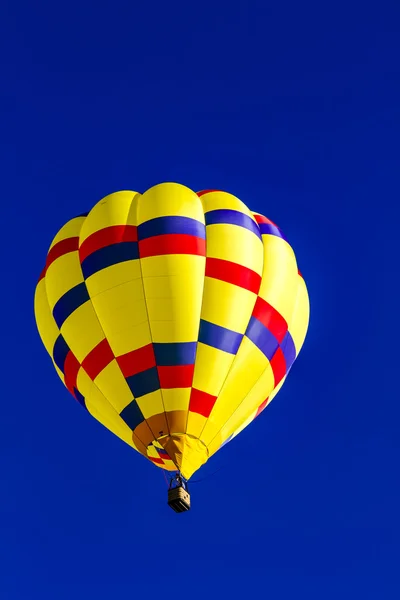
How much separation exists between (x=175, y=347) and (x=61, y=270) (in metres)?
2.37

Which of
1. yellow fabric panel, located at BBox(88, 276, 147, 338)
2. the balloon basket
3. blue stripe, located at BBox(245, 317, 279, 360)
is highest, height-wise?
blue stripe, located at BBox(245, 317, 279, 360)

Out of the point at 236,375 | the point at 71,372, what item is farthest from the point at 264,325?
the point at 71,372

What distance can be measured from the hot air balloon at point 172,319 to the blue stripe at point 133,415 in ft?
0.04

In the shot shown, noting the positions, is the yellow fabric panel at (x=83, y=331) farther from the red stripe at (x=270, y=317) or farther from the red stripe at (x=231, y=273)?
the red stripe at (x=270, y=317)

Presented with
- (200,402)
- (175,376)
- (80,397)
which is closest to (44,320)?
(80,397)

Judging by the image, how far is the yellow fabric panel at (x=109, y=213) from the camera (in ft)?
48.8

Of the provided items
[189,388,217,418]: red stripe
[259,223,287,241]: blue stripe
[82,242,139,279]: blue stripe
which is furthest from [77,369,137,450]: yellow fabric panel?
[259,223,287,241]: blue stripe

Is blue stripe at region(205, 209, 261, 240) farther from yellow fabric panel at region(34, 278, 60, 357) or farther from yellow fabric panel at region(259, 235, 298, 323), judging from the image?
yellow fabric panel at region(34, 278, 60, 357)

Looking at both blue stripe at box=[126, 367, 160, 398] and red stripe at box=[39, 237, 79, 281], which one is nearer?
blue stripe at box=[126, 367, 160, 398]

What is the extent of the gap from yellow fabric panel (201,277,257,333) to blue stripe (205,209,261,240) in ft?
3.57

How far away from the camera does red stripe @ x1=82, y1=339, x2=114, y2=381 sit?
14.0 metres

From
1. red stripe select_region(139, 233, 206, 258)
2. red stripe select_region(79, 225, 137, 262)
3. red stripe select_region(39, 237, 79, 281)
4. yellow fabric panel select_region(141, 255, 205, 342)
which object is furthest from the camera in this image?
red stripe select_region(39, 237, 79, 281)

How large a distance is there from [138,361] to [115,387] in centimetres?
51

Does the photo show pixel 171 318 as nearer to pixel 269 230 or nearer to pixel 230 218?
pixel 230 218
